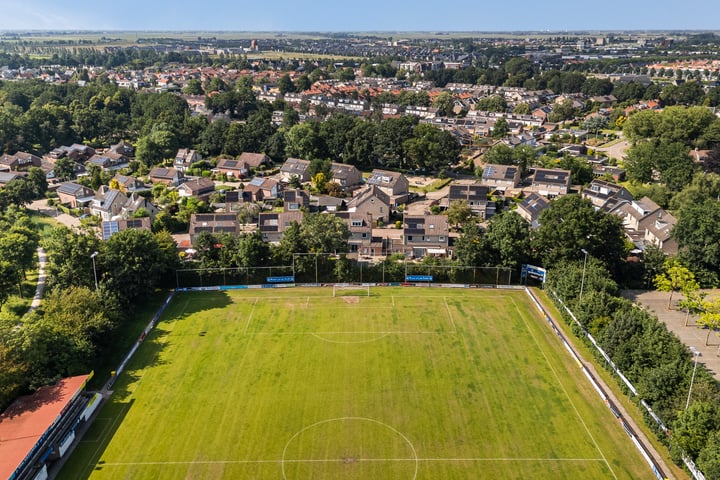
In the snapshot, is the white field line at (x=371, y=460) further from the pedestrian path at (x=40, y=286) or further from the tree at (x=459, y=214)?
the tree at (x=459, y=214)

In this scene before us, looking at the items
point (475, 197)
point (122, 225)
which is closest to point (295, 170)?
point (475, 197)

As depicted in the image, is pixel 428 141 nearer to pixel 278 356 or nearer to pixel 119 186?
pixel 119 186

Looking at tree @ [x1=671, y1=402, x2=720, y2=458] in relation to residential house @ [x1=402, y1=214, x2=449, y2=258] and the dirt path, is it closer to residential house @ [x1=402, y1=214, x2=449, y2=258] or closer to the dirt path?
the dirt path

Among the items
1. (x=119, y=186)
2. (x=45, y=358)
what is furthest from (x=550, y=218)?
(x=119, y=186)

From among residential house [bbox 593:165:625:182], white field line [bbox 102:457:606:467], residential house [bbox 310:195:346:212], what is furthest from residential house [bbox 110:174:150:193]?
residential house [bbox 593:165:625:182]

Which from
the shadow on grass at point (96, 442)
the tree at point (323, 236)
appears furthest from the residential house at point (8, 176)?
the shadow on grass at point (96, 442)

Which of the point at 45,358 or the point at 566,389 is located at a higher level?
the point at 45,358
